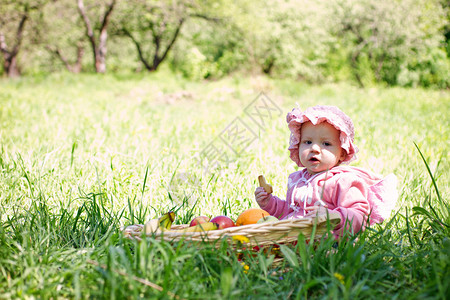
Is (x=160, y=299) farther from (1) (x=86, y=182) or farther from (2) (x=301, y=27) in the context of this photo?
(2) (x=301, y=27)

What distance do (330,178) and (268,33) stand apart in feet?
65.3

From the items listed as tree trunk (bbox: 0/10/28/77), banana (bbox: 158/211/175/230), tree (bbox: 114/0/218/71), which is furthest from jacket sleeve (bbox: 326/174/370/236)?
tree trunk (bbox: 0/10/28/77)

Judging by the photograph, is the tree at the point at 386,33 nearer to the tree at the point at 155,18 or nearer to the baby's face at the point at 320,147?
the tree at the point at 155,18

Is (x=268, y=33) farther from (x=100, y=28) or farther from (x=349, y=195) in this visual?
(x=349, y=195)

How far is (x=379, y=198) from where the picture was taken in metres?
2.23

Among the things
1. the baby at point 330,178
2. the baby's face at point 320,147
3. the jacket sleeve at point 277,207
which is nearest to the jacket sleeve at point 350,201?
the baby at point 330,178

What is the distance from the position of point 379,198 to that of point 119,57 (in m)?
29.8

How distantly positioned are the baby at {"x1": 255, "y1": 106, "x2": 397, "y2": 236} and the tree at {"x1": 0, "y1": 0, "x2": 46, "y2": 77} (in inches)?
731

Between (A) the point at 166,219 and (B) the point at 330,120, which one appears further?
(B) the point at 330,120

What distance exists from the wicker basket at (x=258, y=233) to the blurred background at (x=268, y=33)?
50.4ft

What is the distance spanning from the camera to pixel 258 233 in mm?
1770

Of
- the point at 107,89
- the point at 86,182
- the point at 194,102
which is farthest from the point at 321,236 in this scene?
the point at 107,89

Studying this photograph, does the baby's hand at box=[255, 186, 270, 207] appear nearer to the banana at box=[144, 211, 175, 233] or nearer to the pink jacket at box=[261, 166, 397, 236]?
the pink jacket at box=[261, 166, 397, 236]

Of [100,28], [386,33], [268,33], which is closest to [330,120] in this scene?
[100,28]
